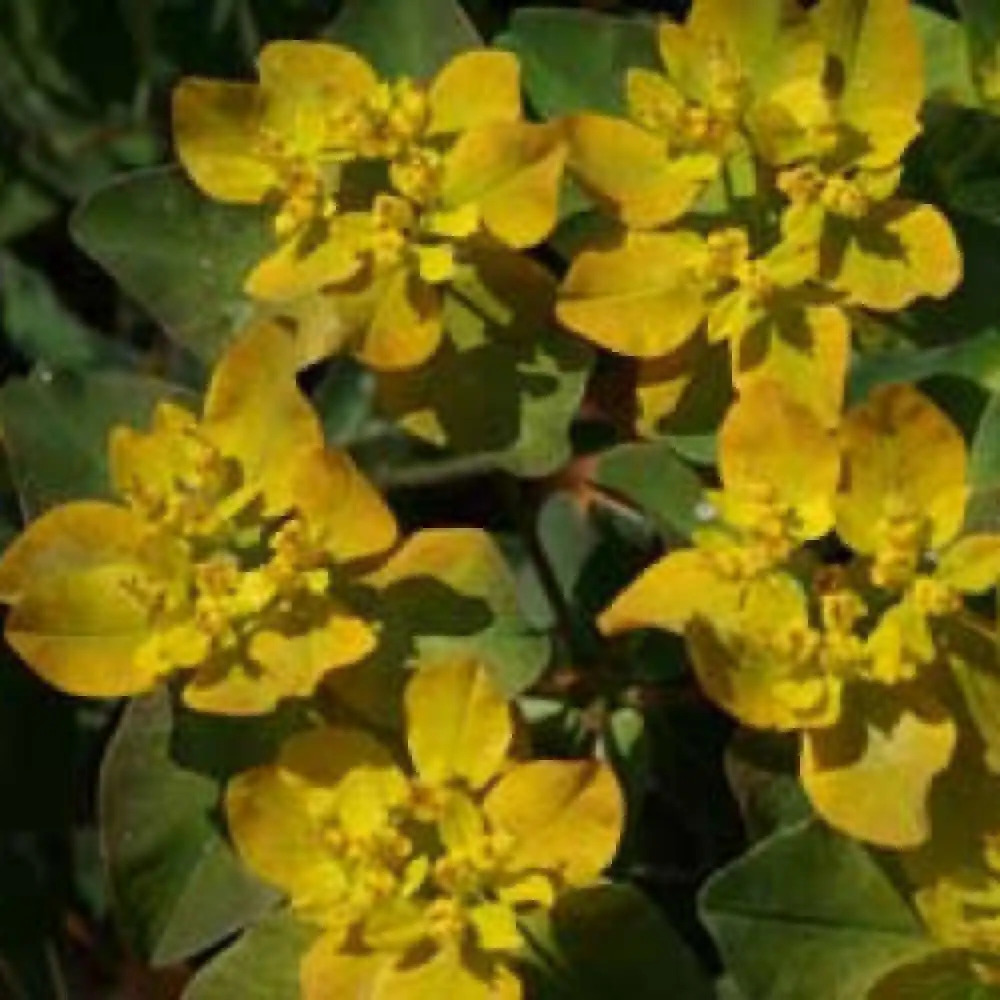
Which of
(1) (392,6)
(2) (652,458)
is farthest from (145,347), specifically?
(2) (652,458)

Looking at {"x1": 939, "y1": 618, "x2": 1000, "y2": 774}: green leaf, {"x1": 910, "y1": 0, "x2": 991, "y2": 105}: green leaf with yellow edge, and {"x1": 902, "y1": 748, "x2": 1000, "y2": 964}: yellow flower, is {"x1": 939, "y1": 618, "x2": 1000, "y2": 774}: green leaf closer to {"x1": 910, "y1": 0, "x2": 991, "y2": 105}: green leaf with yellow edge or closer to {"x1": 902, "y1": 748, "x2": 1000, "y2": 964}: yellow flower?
{"x1": 902, "y1": 748, "x2": 1000, "y2": 964}: yellow flower

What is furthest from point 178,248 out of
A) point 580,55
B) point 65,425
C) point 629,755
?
point 629,755

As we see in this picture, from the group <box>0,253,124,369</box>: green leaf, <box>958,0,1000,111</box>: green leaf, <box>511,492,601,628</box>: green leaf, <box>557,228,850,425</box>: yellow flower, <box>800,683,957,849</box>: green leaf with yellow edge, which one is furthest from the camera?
<box>0,253,124,369</box>: green leaf

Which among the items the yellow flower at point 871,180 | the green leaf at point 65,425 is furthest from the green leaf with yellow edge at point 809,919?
the green leaf at point 65,425

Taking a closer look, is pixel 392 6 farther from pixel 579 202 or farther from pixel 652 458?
pixel 652 458

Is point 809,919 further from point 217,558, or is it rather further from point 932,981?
point 217,558

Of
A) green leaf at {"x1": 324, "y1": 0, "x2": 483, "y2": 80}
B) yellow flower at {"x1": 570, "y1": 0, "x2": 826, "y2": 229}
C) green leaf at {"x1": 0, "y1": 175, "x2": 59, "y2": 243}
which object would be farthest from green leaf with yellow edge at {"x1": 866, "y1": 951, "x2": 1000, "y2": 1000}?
green leaf at {"x1": 0, "y1": 175, "x2": 59, "y2": 243}
